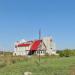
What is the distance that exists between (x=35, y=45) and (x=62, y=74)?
215 ft

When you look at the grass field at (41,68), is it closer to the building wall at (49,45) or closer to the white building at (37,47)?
the white building at (37,47)

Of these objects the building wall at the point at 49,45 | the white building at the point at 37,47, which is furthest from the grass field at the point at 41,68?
the building wall at the point at 49,45

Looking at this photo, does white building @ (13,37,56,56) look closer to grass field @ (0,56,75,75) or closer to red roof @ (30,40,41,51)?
red roof @ (30,40,41,51)

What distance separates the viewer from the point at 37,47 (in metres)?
82.1

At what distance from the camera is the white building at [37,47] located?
83062 mm

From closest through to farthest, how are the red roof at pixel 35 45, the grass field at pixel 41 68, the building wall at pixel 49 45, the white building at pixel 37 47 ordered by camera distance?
the grass field at pixel 41 68 < the red roof at pixel 35 45 < the white building at pixel 37 47 < the building wall at pixel 49 45

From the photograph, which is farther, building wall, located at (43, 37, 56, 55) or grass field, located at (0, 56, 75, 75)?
building wall, located at (43, 37, 56, 55)

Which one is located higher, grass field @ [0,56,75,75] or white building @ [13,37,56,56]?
white building @ [13,37,56,56]

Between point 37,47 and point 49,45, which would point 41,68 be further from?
point 49,45

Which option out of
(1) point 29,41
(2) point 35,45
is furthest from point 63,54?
(1) point 29,41

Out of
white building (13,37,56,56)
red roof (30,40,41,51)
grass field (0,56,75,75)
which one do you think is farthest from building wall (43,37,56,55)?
grass field (0,56,75,75)

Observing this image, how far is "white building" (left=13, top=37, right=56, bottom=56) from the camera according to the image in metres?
83.1

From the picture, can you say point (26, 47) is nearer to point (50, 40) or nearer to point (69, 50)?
point (50, 40)

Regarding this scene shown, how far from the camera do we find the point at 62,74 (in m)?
17.7
